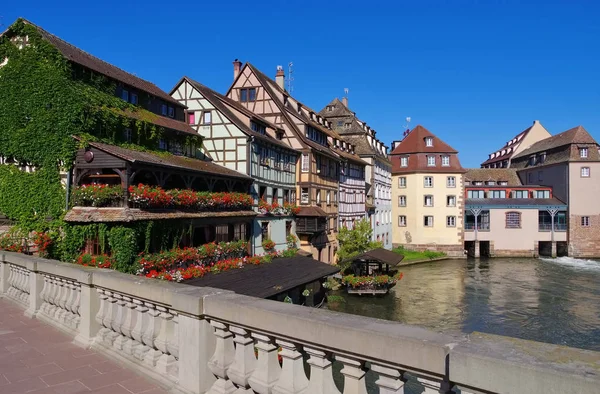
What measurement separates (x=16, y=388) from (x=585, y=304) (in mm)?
31665

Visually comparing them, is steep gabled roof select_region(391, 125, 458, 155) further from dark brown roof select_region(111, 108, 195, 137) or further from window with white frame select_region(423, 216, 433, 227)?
dark brown roof select_region(111, 108, 195, 137)

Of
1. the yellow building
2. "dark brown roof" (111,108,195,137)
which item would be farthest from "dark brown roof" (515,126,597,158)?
"dark brown roof" (111,108,195,137)

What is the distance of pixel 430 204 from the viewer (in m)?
52.6

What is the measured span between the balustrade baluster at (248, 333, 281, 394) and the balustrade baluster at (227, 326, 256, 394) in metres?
0.14

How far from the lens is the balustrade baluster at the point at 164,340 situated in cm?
442

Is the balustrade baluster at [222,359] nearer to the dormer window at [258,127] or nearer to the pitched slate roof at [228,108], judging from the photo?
the pitched slate roof at [228,108]

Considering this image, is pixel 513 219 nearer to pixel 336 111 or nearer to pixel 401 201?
pixel 401 201

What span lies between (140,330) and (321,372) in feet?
8.22

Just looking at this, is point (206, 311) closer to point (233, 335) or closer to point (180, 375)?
→ point (233, 335)

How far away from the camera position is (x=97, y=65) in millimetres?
21219

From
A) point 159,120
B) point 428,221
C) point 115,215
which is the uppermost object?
point 159,120

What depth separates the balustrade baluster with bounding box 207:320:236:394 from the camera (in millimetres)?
3825

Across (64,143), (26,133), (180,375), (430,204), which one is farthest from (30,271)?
(430,204)

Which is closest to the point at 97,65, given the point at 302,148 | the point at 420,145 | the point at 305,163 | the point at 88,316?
the point at 302,148
